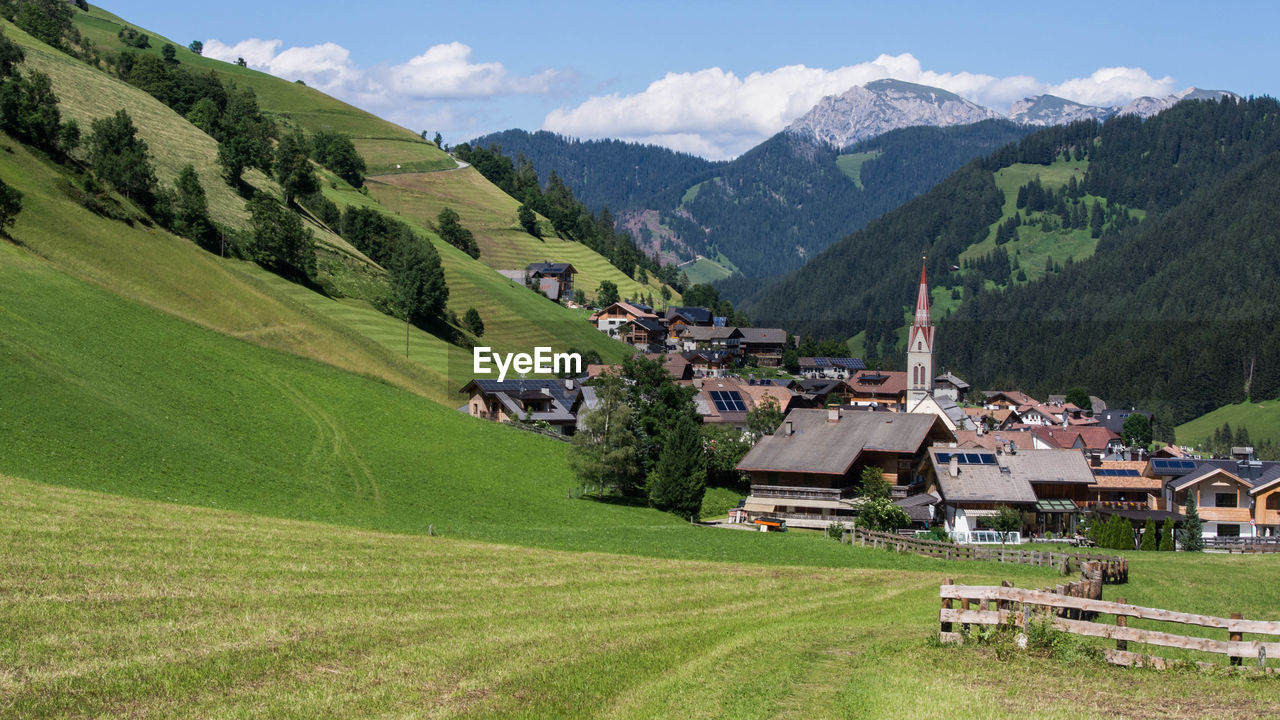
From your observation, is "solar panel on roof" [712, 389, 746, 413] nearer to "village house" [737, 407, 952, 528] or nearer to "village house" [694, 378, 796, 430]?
"village house" [694, 378, 796, 430]

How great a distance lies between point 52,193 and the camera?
9631 centimetres

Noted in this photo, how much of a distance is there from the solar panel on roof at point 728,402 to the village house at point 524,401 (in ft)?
54.2

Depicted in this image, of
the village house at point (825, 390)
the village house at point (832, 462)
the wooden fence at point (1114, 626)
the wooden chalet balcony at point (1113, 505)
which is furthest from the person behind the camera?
the village house at point (825, 390)

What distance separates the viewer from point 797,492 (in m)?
77.2

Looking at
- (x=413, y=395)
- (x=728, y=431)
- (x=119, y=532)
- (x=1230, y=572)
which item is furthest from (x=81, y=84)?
(x=1230, y=572)

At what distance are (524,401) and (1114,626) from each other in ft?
319

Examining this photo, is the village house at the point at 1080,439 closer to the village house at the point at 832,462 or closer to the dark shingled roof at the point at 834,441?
the dark shingled roof at the point at 834,441

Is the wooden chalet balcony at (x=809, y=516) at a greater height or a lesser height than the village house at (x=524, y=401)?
lesser

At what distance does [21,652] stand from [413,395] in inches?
2957

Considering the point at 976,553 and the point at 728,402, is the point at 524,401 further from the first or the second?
the point at 976,553

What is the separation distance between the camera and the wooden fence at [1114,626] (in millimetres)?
19188

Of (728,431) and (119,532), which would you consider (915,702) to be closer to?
(119,532)

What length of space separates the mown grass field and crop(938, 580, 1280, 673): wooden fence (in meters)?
0.57

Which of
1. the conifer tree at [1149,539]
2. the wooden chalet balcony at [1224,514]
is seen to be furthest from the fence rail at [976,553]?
the wooden chalet balcony at [1224,514]
